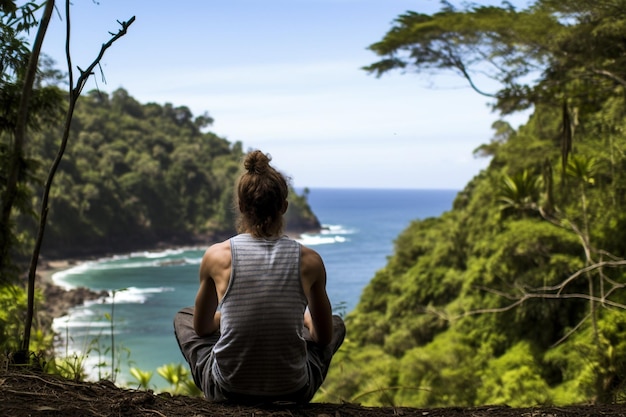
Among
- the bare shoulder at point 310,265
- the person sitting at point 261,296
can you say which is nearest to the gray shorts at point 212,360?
the person sitting at point 261,296

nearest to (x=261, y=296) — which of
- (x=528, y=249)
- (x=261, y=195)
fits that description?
(x=261, y=195)

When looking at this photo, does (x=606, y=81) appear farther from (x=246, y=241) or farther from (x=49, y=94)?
(x=246, y=241)

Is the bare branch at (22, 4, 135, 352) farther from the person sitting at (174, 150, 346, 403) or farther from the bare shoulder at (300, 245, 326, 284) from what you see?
the bare shoulder at (300, 245, 326, 284)

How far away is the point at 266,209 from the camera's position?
5.98ft

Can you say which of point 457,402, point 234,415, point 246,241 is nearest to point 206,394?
point 234,415

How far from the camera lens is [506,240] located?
41.7 feet

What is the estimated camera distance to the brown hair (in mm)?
1804

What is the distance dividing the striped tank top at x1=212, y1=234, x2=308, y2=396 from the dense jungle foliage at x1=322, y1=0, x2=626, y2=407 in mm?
2938

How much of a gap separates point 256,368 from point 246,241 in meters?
0.34

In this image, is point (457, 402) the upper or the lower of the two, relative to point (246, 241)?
lower

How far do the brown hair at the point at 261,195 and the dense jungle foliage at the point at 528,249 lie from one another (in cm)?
305

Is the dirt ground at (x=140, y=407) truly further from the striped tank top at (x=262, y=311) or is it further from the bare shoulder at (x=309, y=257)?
the bare shoulder at (x=309, y=257)

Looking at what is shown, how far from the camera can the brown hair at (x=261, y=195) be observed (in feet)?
5.92

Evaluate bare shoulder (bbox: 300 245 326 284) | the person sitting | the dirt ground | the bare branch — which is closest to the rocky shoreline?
the bare branch
